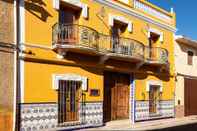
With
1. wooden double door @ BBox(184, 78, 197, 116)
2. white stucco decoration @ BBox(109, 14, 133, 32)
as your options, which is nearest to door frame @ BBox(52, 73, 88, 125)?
white stucco decoration @ BBox(109, 14, 133, 32)

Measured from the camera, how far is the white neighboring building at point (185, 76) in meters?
25.0

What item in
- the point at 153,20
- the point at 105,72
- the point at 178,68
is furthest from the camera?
the point at 178,68

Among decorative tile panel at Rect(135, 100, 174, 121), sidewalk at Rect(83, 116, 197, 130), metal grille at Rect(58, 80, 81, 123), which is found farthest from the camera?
decorative tile panel at Rect(135, 100, 174, 121)

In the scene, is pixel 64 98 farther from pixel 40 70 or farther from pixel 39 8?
pixel 39 8

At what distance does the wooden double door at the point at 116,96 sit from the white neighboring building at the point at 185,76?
18.5ft

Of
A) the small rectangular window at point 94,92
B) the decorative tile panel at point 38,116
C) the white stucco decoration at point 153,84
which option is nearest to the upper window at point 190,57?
the white stucco decoration at point 153,84

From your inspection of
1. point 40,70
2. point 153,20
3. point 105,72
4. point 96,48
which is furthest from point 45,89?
point 153,20

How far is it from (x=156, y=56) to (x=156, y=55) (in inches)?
2.4

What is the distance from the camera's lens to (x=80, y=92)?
55.5ft

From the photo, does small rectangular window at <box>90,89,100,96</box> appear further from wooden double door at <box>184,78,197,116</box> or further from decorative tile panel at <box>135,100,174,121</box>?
wooden double door at <box>184,78,197,116</box>

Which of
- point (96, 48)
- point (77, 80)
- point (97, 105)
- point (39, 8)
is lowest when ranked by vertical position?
point (97, 105)

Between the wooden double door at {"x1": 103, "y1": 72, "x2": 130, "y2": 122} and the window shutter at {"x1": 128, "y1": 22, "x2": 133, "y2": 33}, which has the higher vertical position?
the window shutter at {"x1": 128, "y1": 22, "x2": 133, "y2": 33}

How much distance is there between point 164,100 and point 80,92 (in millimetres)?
8265

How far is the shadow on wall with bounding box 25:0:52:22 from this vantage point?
1448 centimetres
